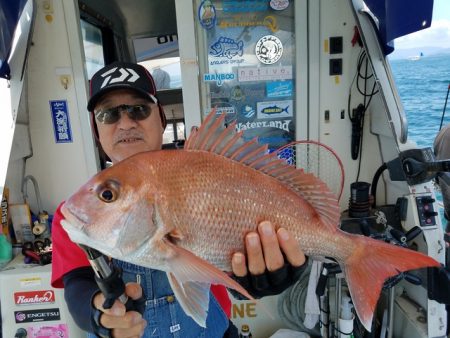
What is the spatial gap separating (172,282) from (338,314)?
196 cm

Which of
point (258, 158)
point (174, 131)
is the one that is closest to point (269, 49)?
point (258, 158)

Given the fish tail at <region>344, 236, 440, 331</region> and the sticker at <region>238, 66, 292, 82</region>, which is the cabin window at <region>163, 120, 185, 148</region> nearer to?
the sticker at <region>238, 66, 292, 82</region>

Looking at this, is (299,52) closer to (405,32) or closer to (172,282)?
(405,32)

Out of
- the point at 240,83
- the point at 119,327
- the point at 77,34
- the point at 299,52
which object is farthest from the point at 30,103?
the point at 119,327

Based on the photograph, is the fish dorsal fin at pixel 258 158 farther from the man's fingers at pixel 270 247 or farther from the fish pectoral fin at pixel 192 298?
the fish pectoral fin at pixel 192 298

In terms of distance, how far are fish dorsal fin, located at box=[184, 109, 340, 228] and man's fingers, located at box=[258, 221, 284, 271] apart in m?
0.18

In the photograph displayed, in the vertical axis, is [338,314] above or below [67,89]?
below

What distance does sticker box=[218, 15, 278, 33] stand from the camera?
3.12m

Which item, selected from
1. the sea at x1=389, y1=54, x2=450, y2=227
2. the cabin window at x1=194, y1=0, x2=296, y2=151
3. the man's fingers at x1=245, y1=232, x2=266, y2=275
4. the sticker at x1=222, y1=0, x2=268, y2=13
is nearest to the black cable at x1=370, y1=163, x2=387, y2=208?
the cabin window at x1=194, y1=0, x2=296, y2=151

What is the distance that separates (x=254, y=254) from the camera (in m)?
1.04

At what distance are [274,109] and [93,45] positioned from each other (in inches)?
135

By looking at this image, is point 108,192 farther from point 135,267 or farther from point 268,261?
point 135,267

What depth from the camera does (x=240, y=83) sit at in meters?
3.20

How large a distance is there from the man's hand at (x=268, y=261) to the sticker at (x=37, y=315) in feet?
6.38
